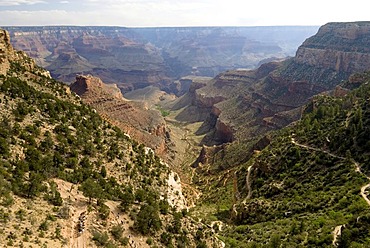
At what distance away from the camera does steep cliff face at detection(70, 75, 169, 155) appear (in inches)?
3894

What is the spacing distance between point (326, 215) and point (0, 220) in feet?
87.8

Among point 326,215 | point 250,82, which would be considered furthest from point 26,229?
point 250,82

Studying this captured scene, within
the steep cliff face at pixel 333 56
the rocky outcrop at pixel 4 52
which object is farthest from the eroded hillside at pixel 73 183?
the steep cliff face at pixel 333 56

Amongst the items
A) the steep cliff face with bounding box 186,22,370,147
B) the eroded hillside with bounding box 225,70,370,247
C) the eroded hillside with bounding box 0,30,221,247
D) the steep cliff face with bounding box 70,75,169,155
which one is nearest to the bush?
the eroded hillside with bounding box 0,30,221,247

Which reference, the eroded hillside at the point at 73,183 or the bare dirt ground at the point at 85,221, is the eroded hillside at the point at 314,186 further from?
the bare dirt ground at the point at 85,221

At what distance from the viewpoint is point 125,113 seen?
115688 millimetres

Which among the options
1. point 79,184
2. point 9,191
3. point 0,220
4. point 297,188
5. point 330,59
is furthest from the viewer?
point 330,59

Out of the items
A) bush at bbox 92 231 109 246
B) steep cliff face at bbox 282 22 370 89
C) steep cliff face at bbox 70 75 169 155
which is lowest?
steep cliff face at bbox 70 75 169 155

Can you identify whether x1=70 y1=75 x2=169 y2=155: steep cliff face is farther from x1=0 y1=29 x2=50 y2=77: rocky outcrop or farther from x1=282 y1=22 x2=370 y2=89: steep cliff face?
x1=282 y1=22 x2=370 y2=89: steep cliff face

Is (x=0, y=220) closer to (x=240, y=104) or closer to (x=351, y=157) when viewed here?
(x=351, y=157)

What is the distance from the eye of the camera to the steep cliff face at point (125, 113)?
9890cm

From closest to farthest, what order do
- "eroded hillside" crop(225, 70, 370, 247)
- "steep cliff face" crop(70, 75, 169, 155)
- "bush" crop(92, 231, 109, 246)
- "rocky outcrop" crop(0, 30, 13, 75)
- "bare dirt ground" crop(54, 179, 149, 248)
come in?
"bare dirt ground" crop(54, 179, 149, 248)
"bush" crop(92, 231, 109, 246)
"eroded hillside" crop(225, 70, 370, 247)
"rocky outcrop" crop(0, 30, 13, 75)
"steep cliff face" crop(70, 75, 169, 155)

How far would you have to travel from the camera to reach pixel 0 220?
77.9ft

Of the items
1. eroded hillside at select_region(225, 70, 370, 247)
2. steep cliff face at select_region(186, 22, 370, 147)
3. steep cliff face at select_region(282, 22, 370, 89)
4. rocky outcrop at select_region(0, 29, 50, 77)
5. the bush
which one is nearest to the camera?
the bush
